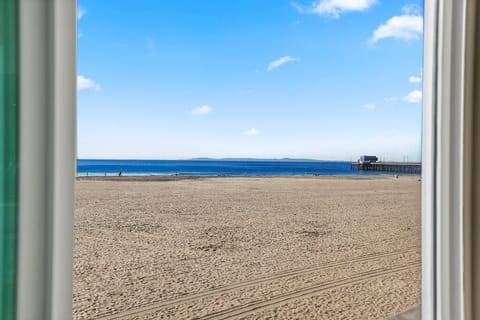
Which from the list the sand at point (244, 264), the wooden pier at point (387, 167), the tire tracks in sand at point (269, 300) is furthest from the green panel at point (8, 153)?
the wooden pier at point (387, 167)

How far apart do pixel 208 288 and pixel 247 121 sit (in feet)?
102

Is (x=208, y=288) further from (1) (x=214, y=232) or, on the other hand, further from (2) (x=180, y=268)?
(1) (x=214, y=232)

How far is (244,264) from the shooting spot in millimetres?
3510

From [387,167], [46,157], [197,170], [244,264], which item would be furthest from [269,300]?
[387,167]

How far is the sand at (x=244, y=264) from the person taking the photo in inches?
97.7

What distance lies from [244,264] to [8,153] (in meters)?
3.02

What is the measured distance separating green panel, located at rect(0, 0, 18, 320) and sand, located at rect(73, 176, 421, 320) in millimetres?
659

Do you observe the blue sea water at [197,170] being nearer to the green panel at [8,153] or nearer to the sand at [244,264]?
the sand at [244,264]

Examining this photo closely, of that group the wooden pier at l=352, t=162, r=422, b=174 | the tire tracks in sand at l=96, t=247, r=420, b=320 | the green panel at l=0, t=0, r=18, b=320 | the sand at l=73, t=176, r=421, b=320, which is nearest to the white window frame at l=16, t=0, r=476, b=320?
the green panel at l=0, t=0, r=18, b=320

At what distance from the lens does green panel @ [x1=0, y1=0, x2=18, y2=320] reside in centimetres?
69

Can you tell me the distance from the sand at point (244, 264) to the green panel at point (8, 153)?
0.66 meters

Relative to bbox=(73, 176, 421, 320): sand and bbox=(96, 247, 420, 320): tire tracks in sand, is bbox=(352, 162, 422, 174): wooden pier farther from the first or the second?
bbox=(96, 247, 420, 320): tire tracks in sand

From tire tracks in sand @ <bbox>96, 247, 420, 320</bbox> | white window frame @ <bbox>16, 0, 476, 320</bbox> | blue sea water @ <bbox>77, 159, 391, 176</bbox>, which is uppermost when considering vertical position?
white window frame @ <bbox>16, 0, 476, 320</bbox>

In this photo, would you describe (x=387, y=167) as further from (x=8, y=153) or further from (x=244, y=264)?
(x=8, y=153)
